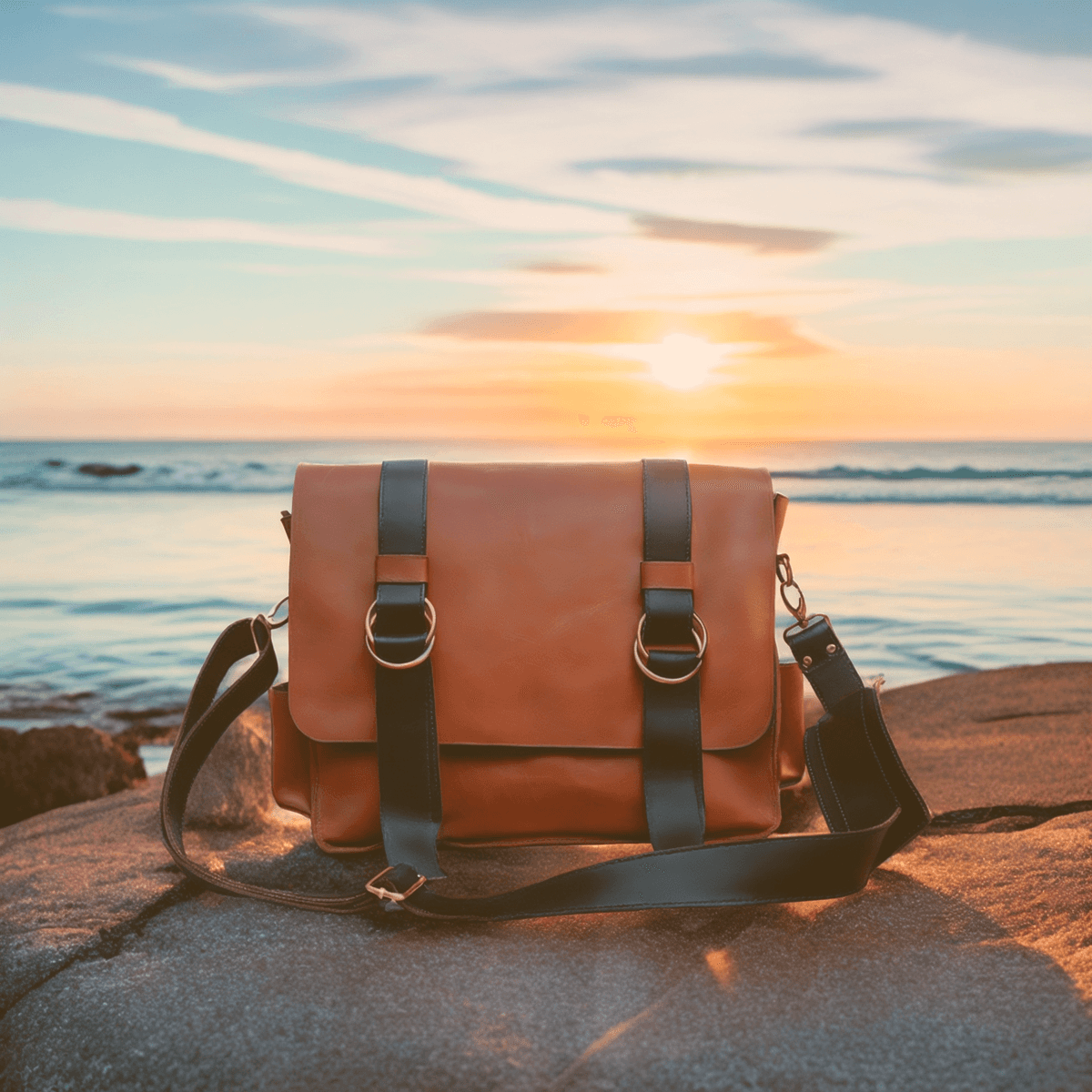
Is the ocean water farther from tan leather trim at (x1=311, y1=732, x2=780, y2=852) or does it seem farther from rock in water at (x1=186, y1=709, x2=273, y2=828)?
tan leather trim at (x1=311, y1=732, x2=780, y2=852)

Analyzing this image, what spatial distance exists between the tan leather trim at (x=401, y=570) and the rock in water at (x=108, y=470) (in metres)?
25.9

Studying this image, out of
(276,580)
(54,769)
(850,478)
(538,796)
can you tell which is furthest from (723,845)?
(850,478)

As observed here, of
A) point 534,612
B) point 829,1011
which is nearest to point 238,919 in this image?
point 534,612

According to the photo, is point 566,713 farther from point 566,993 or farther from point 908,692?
point 908,692

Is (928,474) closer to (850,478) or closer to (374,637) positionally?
(850,478)

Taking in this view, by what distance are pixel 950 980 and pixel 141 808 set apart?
6.44 feet

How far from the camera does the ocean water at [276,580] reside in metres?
5.09

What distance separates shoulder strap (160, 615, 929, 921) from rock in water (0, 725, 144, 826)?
3.88 ft

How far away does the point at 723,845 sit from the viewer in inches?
58.3

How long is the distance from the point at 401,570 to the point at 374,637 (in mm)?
140

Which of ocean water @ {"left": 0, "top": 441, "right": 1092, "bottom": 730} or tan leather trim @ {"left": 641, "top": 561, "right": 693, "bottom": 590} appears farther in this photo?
ocean water @ {"left": 0, "top": 441, "right": 1092, "bottom": 730}

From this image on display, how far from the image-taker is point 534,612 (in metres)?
1.77

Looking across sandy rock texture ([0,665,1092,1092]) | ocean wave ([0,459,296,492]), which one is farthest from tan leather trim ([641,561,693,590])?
ocean wave ([0,459,296,492])

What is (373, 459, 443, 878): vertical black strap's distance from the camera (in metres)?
1.74
